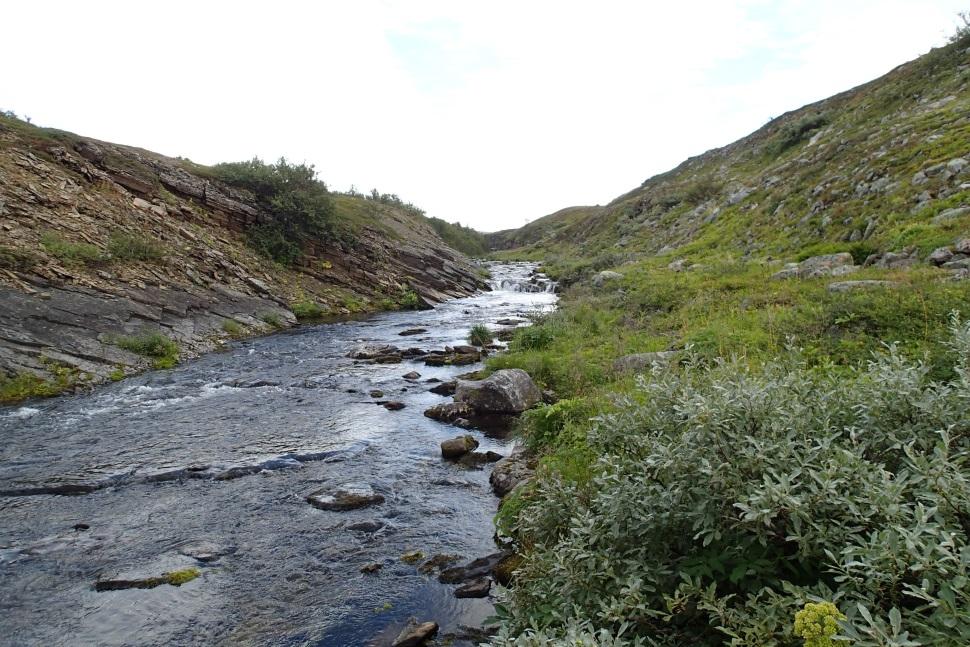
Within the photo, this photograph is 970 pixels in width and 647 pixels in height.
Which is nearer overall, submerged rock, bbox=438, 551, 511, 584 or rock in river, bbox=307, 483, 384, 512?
submerged rock, bbox=438, 551, 511, 584

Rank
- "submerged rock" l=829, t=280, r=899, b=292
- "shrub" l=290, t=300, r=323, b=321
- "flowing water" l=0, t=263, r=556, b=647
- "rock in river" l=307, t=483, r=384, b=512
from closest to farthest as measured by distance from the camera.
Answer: "flowing water" l=0, t=263, r=556, b=647 → "rock in river" l=307, t=483, r=384, b=512 → "submerged rock" l=829, t=280, r=899, b=292 → "shrub" l=290, t=300, r=323, b=321

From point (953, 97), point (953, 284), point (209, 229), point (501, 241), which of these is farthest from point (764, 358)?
point (501, 241)

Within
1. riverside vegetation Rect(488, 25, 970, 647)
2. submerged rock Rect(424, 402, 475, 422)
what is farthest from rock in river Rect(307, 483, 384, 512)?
submerged rock Rect(424, 402, 475, 422)

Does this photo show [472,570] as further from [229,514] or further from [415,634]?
[229,514]

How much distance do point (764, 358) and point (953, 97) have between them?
88.4 feet

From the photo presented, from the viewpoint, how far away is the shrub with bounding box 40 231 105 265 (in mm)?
20797

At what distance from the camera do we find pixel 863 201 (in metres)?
19.8

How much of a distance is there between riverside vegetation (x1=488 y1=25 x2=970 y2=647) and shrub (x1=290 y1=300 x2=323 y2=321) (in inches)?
668

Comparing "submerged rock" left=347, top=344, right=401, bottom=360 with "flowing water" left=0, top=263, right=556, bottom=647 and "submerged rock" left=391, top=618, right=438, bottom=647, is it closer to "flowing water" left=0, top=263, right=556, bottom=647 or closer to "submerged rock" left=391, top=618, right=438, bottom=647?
"flowing water" left=0, top=263, right=556, bottom=647

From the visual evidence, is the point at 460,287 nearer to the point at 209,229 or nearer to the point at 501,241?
the point at 209,229

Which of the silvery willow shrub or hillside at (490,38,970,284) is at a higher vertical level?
hillside at (490,38,970,284)

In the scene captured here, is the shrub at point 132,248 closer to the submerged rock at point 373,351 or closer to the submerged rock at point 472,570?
the submerged rock at point 373,351

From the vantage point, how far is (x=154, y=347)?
64.8 ft

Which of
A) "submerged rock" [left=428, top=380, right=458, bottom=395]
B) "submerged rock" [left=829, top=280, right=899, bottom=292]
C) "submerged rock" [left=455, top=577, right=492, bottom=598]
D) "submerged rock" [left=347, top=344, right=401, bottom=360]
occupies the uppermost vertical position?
"submerged rock" [left=829, top=280, right=899, bottom=292]
